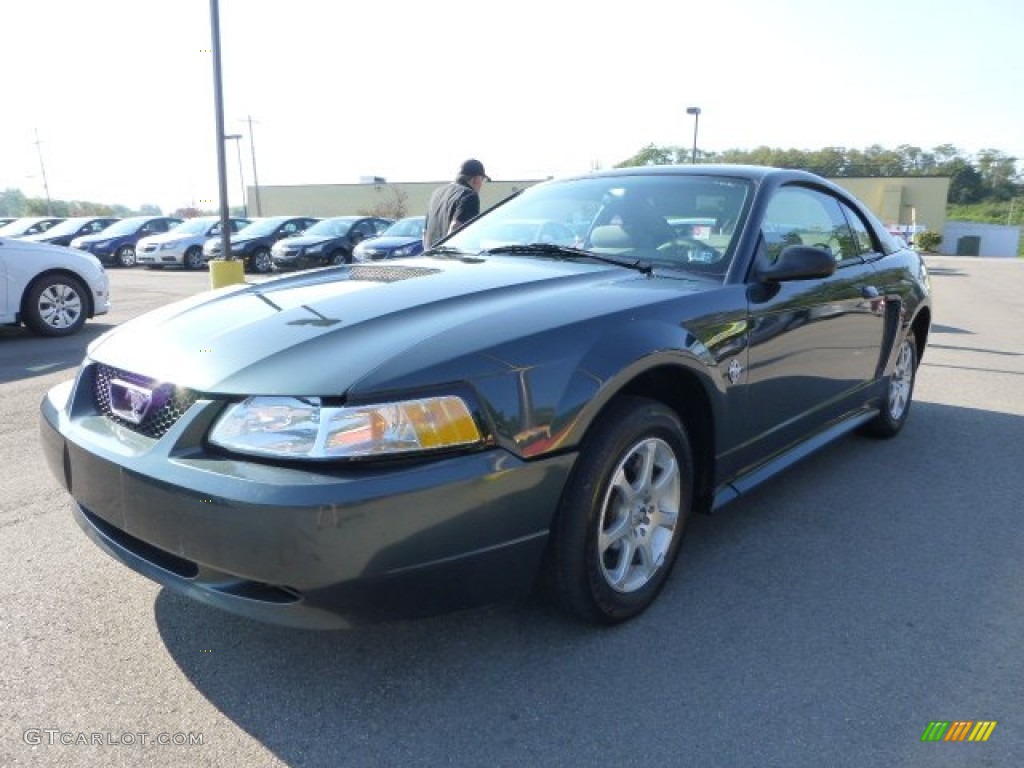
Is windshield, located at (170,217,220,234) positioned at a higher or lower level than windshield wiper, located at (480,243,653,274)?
lower

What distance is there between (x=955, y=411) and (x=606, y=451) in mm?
4327

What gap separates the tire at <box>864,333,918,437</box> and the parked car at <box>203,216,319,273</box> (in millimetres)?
17235

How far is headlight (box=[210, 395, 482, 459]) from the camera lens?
190cm

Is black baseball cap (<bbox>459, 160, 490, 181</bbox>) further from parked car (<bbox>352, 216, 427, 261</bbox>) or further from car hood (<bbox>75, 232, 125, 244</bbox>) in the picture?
car hood (<bbox>75, 232, 125, 244</bbox>)

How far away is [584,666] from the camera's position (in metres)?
2.33

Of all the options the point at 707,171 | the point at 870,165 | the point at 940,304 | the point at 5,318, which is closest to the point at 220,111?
the point at 5,318

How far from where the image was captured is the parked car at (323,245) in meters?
18.0

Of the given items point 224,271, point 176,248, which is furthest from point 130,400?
point 176,248

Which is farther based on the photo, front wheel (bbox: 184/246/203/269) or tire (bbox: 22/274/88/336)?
front wheel (bbox: 184/246/203/269)

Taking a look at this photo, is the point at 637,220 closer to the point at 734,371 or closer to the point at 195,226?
the point at 734,371

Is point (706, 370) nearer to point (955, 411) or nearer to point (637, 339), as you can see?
point (637, 339)

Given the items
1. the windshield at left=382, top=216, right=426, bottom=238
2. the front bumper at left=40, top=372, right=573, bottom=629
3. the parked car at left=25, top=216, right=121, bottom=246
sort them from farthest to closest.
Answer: the parked car at left=25, top=216, right=121, bottom=246
the windshield at left=382, top=216, right=426, bottom=238
the front bumper at left=40, top=372, right=573, bottom=629

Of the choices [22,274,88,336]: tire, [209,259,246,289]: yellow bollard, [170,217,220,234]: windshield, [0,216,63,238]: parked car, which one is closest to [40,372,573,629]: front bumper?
[22,274,88,336]: tire

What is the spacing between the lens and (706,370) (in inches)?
105
